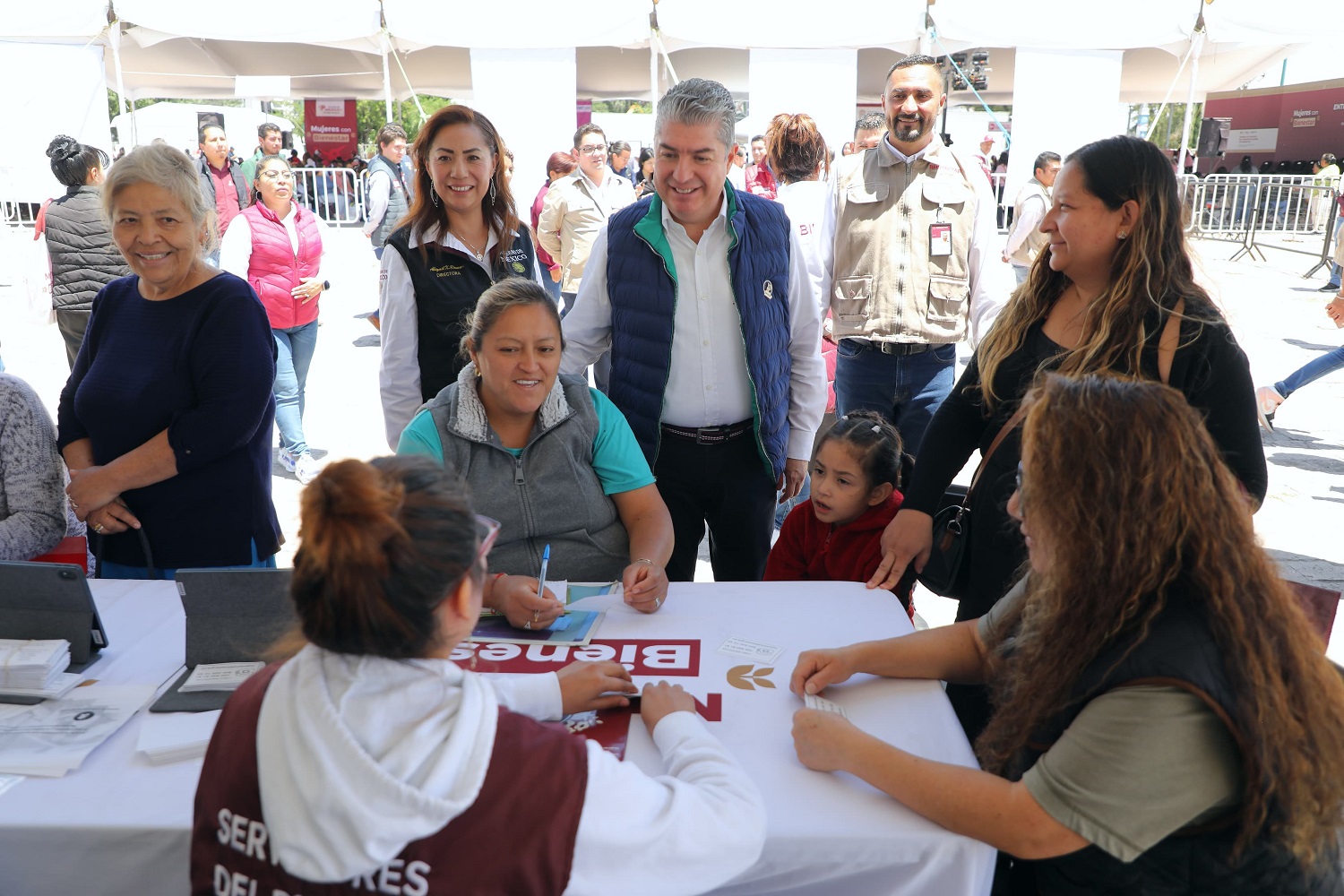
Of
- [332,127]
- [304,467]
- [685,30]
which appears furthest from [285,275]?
[332,127]

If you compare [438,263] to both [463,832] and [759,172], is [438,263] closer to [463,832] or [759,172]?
[463,832]

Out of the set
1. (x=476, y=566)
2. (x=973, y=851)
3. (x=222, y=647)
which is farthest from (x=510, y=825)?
(x=222, y=647)

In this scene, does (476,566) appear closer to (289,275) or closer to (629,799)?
(629,799)

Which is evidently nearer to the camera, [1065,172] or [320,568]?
[320,568]

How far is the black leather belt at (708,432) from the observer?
2.57m

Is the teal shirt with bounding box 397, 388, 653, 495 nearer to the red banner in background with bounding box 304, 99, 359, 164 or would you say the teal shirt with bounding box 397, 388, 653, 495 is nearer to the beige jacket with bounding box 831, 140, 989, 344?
the beige jacket with bounding box 831, 140, 989, 344

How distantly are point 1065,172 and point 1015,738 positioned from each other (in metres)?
1.21

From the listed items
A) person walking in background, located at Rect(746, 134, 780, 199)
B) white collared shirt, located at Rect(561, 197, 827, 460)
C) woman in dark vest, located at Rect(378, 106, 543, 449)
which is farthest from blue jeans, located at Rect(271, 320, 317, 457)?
person walking in background, located at Rect(746, 134, 780, 199)

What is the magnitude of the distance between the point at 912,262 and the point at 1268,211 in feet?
52.0

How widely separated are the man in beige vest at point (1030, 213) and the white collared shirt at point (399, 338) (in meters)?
4.96

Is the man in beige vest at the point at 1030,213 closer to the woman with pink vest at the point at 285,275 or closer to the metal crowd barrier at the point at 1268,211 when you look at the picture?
the woman with pink vest at the point at 285,275

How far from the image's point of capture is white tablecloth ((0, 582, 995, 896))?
1.27m

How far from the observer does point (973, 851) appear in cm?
126

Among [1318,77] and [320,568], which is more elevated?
[1318,77]
